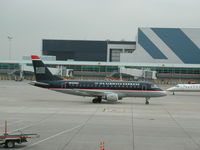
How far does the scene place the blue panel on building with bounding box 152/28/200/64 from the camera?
113 meters

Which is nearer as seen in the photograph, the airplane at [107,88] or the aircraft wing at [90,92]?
the aircraft wing at [90,92]

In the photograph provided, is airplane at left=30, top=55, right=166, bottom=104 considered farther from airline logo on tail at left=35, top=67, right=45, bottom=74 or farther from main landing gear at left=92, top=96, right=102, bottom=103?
airline logo on tail at left=35, top=67, right=45, bottom=74

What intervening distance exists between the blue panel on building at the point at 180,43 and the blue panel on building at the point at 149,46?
13.3 feet

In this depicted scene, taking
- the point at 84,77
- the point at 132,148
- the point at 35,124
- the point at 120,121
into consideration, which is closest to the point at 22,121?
the point at 35,124

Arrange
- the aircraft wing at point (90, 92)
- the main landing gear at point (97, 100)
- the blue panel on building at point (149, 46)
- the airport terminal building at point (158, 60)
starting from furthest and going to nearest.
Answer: the blue panel on building at point (149, 46), the airport terminal building at point (158, 60), the main landing gear at point (97, 100), the aircraft wing at point (90, 92)

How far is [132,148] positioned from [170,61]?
100 m

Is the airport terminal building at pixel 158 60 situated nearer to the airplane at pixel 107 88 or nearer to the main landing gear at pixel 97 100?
the airplane at pixel 107 88

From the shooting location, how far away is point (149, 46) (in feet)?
371

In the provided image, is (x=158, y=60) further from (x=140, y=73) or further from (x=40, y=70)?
(x=40, y=70)

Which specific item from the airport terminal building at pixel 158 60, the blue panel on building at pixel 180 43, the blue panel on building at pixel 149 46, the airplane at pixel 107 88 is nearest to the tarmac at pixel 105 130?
the airplane at pixel 107 88

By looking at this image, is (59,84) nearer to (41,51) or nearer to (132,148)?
(132,148)

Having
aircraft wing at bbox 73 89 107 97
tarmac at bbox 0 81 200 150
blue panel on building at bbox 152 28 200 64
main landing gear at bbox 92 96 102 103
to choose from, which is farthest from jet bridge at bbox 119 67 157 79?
tarmac at bbox 0 81 200 150

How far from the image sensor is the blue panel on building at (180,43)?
113 metres

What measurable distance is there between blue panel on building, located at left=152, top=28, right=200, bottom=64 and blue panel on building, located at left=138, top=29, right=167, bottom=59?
4.04 meters
